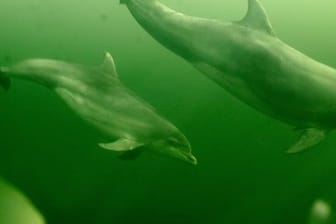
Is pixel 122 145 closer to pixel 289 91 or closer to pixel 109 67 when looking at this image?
pixel 109 67

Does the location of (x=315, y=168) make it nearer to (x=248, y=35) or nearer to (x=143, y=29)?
(x=248, y=35)

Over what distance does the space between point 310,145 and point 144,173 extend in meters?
0.42

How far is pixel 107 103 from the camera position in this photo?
5.17 ft

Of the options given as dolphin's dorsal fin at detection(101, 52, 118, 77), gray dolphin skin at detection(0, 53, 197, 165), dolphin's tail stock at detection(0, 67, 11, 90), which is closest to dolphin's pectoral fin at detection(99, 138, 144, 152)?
gray dolphin skin at detection(0, 53, 197, 165)

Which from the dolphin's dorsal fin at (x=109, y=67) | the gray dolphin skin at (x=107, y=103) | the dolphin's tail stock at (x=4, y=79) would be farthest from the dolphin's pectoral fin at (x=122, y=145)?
the dolphin's tail stock at (x=4, y=79)

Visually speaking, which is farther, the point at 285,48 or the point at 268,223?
the point at 268,223

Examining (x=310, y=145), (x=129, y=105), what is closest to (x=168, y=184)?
(x=129, y=105)

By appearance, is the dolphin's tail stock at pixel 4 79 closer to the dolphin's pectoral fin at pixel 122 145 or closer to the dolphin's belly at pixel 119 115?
the dolphin's belly at pixel 119 115

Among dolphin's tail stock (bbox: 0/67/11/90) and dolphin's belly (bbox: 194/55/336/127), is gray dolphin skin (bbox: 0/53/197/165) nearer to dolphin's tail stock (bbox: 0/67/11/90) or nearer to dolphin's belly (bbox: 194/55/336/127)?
dolphin's tail stock (bbox: 0/67/11/90)

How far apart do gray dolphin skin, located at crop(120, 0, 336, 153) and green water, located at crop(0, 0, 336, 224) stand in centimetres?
7

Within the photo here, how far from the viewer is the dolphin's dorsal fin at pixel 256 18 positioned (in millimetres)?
1533

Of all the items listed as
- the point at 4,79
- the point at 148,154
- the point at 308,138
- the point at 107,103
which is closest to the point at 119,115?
the point at 107,103

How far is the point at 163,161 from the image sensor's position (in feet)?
5.48

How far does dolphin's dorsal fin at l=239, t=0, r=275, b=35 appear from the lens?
153 centimetres
